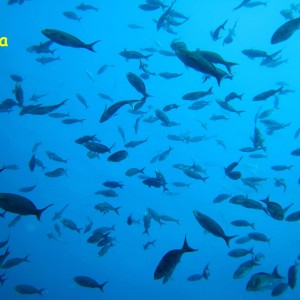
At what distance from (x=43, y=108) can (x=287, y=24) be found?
462 centimetres

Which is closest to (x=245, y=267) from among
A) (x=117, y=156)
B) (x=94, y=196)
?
(x=117, y=156)

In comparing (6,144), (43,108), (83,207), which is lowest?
(83,207)

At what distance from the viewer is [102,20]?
52906 millimetres

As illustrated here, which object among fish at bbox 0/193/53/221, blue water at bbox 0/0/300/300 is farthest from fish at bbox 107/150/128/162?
blue water at bbox 0/0/300/300

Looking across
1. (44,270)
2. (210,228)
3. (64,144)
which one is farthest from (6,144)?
(210,228)

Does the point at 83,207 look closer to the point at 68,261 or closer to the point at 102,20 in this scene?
the point at 68,261

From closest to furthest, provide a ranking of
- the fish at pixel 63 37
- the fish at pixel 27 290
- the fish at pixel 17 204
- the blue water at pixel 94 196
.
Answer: the fish at pixel 17 204 < the fish at pixel 63 37 < the fish at pixel 27 290 < the blue water at pixel 94 196

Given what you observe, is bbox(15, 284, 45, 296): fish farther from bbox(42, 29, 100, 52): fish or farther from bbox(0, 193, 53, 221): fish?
bbox(42, 29, 100, 52): fish

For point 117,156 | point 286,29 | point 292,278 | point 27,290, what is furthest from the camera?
point 27,290

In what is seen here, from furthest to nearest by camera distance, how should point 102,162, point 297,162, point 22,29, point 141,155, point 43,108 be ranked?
point 297,162 → point 141,155 → point 102,162 → point 22,29 → point 43,108

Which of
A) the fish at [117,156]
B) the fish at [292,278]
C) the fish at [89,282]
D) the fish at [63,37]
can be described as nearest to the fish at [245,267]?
the fish at [292,278]

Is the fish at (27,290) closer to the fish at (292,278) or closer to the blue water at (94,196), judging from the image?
the fish at (292,278)

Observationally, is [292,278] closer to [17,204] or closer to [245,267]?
[245,267]

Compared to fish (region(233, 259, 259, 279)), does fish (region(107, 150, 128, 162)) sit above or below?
above
